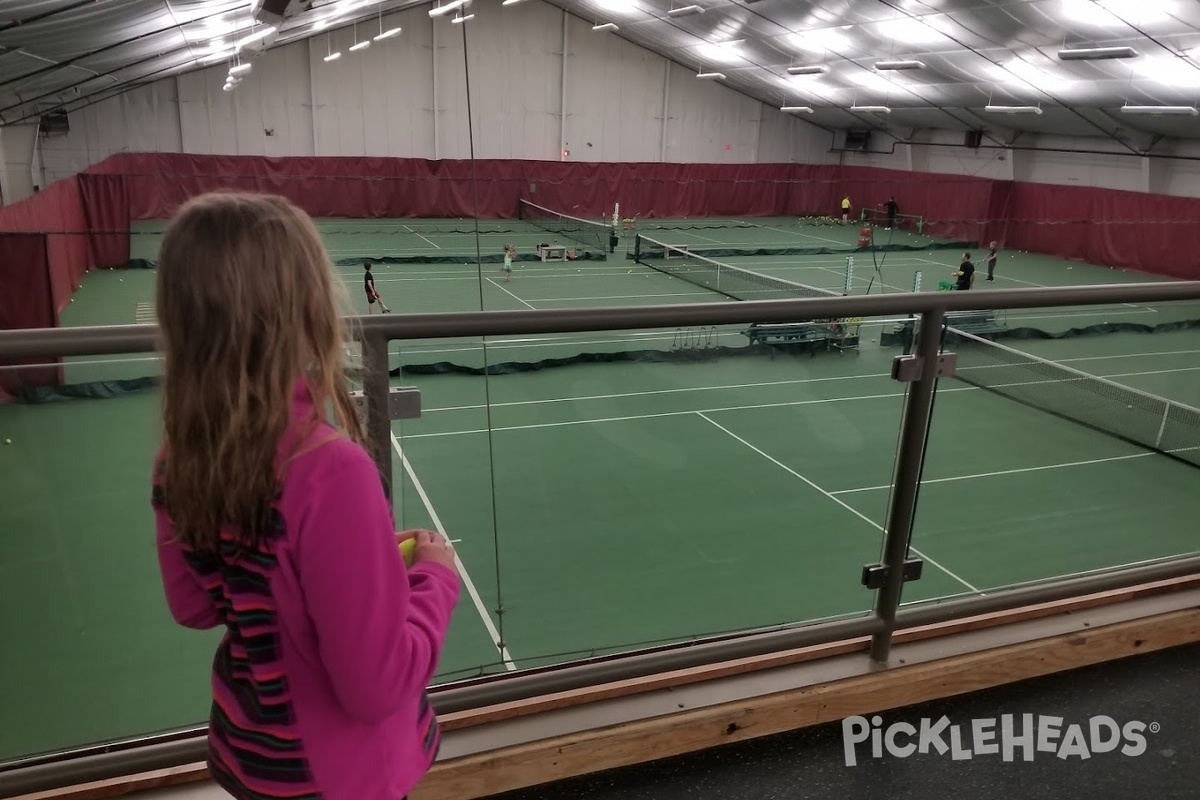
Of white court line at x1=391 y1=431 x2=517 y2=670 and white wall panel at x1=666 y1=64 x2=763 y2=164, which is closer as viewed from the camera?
white court line at x1=391 y1=431 x2=517 y2=670

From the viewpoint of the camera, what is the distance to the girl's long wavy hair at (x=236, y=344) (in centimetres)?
101

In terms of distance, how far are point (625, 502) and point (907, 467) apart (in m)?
2.61

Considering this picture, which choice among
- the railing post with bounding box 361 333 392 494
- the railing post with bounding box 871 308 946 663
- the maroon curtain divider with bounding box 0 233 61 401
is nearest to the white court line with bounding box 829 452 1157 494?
the railing post with bounding box 871 308 946 663

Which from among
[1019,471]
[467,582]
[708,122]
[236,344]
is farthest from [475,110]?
[236,344]

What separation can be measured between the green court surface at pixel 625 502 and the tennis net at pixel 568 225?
13.8m

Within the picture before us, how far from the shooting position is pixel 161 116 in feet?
90.7

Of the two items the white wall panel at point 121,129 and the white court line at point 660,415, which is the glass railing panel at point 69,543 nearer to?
A: the white court line at point 660,415

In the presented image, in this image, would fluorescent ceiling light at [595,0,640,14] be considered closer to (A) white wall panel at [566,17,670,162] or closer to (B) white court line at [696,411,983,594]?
(A) white wall panel at [566,17,670,162]

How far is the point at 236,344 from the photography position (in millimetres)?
1007

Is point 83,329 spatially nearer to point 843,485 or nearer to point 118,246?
point 843,485

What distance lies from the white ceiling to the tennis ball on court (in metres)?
11.6

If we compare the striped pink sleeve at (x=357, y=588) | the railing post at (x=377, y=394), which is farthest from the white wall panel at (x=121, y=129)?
the striped pink sleeve at (x=357, y=588)

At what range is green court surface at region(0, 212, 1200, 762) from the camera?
2.08 meters

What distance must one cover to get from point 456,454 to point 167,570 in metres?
4.72
